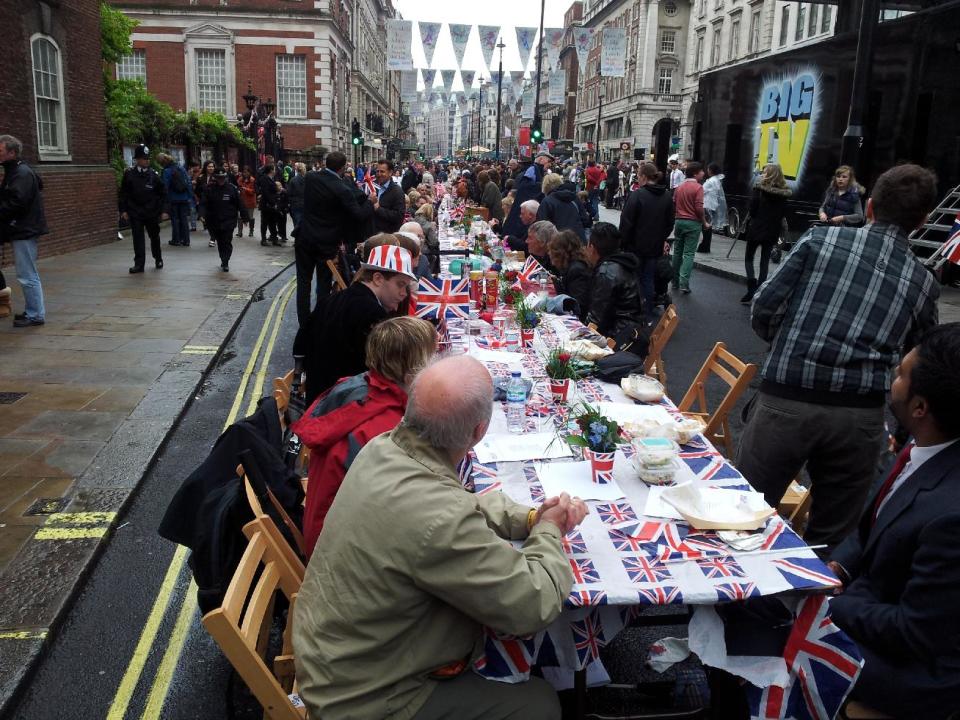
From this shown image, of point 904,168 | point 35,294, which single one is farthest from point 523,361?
point 35,294

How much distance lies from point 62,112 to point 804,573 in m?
15.9

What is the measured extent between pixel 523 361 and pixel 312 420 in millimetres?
2067

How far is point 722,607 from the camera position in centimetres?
241

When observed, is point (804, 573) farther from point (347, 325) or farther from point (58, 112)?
point (58, 112)

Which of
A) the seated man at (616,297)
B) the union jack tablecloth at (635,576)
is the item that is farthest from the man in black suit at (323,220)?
the union jack tablecloth at (635,576)

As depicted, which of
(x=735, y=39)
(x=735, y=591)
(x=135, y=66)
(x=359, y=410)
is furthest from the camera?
(x=735, y=39)

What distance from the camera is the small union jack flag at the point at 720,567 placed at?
234 cm

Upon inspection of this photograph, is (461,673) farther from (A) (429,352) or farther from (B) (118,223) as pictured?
(B) (118,223)

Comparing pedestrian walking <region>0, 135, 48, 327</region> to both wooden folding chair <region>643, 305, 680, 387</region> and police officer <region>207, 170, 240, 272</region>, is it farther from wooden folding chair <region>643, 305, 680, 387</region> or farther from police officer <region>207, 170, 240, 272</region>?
wooden folding chair <region>643, 305, 680, 387</region>

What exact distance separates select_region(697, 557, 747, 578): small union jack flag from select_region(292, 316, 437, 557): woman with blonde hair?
123 cm

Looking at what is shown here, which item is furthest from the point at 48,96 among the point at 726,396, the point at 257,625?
the point at 257,625

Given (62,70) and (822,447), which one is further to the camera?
(62,70)

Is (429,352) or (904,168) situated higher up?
(904,168)

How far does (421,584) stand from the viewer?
6.39 feet
